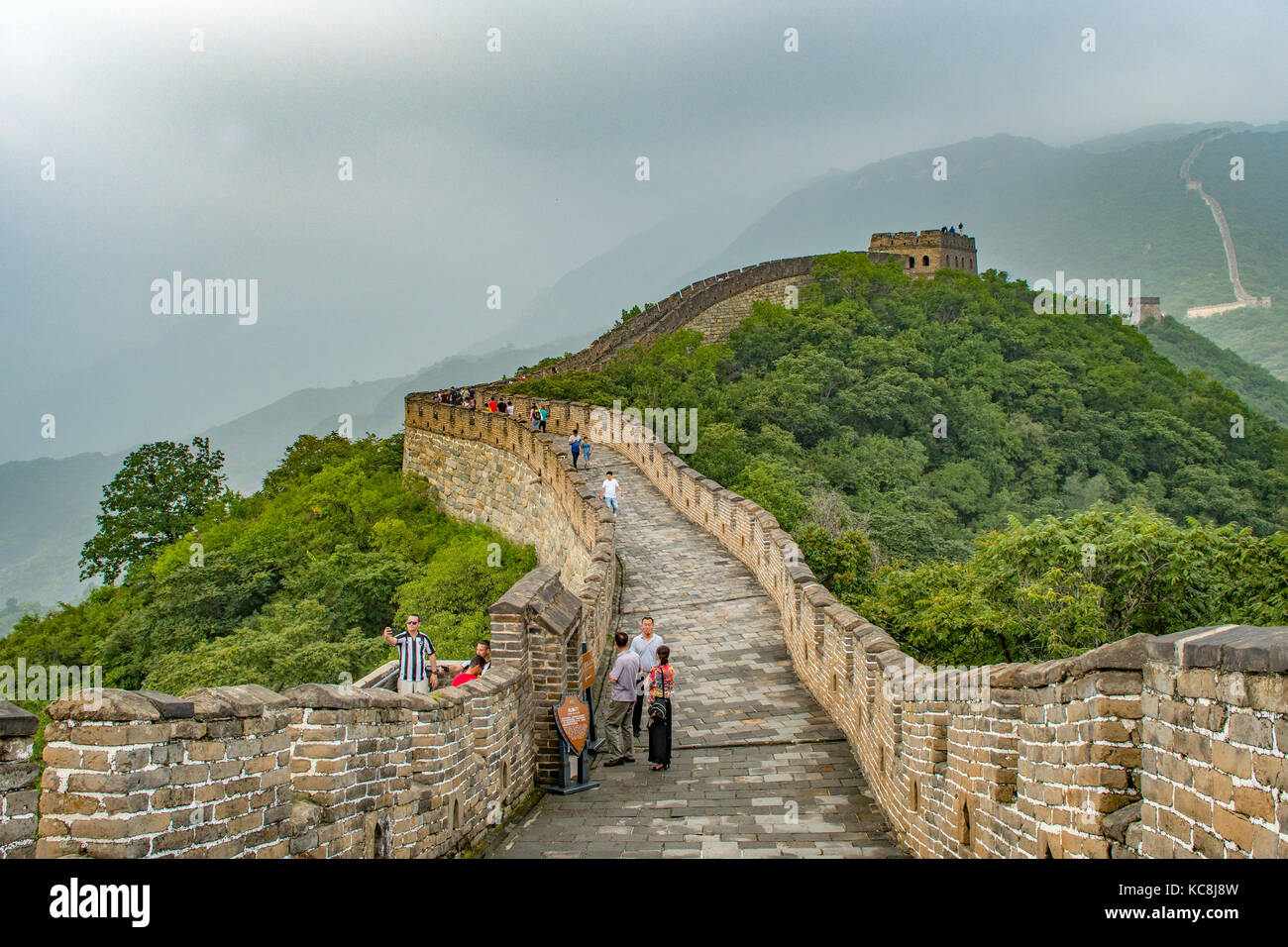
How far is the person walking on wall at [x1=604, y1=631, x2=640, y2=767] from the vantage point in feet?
28.0

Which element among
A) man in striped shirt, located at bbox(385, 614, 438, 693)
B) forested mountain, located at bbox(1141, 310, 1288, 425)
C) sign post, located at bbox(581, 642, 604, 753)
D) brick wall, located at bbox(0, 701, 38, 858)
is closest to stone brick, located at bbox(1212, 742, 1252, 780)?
brick wall, located at bbox(0, 701, 38, 858)

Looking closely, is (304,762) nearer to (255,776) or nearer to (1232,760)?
(255,776)

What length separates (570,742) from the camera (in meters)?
7.90

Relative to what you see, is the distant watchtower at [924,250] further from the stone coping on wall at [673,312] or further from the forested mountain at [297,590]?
the forested mountain at [297,590]

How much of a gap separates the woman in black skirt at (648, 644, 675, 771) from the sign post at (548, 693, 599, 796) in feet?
1.65

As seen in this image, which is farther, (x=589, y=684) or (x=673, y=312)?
(x=673, y=312)

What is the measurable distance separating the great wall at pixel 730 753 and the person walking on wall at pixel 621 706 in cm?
40

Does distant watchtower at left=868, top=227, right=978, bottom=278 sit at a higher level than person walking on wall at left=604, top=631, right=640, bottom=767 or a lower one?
higher

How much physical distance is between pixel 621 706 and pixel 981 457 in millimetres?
27217

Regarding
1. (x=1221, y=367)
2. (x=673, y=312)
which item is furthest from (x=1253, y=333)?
(x=673, y=312)

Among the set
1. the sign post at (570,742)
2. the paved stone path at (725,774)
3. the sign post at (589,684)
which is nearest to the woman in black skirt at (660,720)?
the paved stone path at (725,774)

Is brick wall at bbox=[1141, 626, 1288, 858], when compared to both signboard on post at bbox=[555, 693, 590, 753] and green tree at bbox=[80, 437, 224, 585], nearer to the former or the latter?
signboard on post at bbox=[555, 693, 590, 753]

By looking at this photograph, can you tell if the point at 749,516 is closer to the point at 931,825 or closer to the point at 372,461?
the point at 931,825
